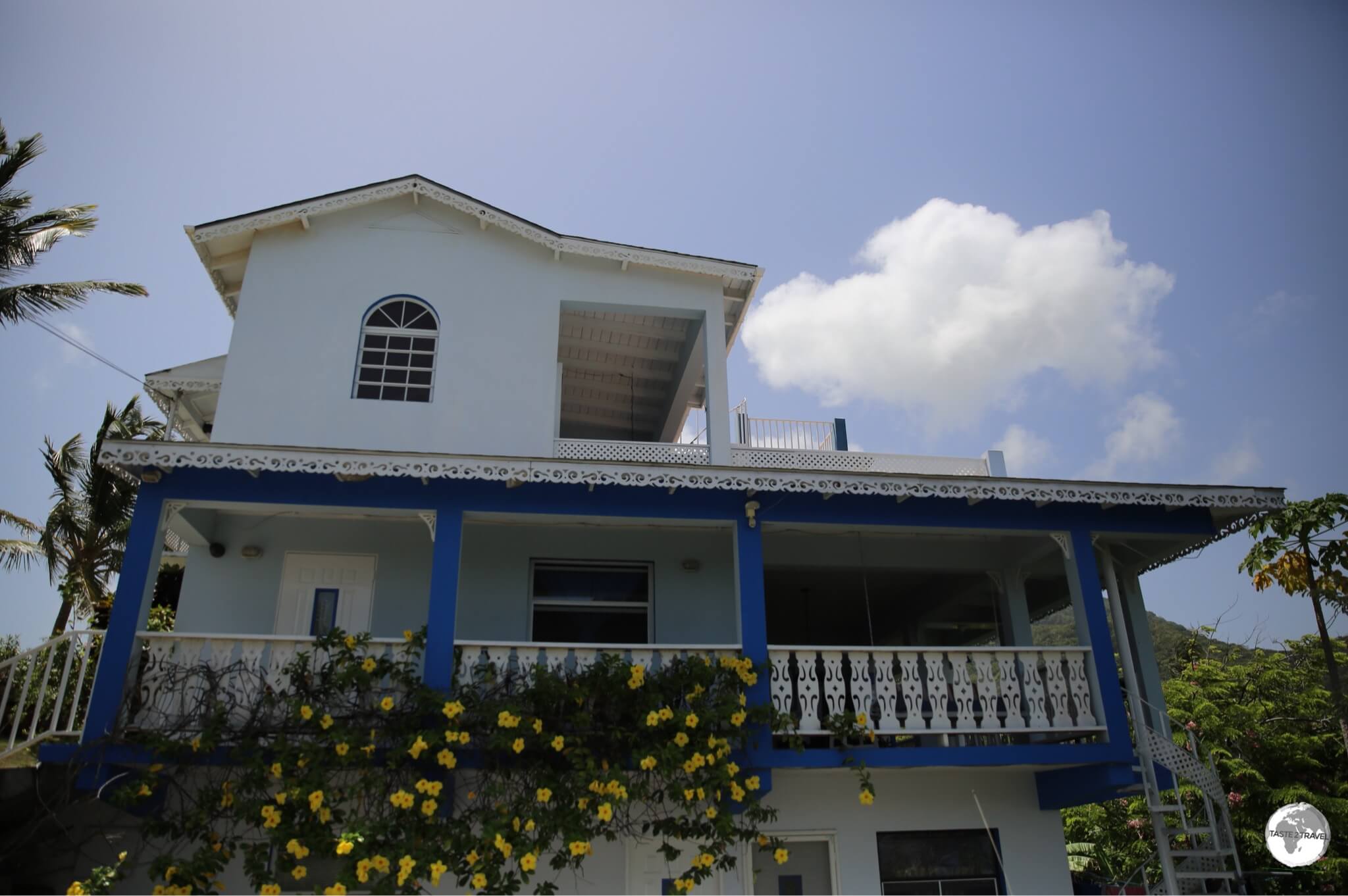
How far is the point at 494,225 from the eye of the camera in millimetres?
11820

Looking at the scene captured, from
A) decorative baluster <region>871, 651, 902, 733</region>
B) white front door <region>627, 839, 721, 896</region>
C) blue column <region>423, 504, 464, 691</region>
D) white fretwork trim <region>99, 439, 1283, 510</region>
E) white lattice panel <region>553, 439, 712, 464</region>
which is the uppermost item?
white lattice panel <region>553, 439, 712, 464</region>

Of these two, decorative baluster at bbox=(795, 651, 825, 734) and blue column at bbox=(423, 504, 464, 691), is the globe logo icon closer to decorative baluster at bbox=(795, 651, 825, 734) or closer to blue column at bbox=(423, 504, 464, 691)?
decorative baluster at bbox=(795, 651, 825, 734)

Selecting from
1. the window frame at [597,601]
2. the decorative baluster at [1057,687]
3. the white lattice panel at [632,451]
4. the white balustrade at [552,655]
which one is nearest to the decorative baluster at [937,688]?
the decorative baluster at [1057,687]

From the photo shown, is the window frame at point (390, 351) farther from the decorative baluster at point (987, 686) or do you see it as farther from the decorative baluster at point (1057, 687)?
the decorative baluster at point (1057, 687)

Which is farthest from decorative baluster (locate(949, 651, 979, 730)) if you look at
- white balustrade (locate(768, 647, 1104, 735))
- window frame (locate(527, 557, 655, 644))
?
window frame (locate(527, 557, 655, 644))

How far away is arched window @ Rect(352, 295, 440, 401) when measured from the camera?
11.0m

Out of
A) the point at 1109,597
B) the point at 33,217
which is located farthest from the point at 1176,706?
the point at 33,217

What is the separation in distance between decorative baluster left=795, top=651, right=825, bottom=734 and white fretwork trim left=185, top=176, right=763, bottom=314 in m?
5.28

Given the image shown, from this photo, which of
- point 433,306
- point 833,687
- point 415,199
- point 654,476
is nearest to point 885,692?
point 833,687

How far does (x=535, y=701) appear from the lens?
25.8 ft

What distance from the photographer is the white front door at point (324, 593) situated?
10102mm

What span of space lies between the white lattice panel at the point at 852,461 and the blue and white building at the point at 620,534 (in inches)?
1.6

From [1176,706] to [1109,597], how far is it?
11.4m

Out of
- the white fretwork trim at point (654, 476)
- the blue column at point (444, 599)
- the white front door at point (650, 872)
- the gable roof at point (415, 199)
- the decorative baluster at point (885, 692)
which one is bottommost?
the white front door at point (650, 872)
